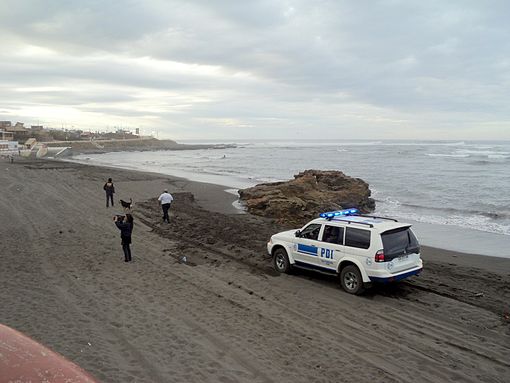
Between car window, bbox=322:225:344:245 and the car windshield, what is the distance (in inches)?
41.0

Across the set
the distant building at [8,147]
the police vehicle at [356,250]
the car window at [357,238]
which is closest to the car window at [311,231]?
the police vehicle at [356,250]

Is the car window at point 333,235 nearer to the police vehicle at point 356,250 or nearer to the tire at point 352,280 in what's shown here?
the police vehicle at point 356,250

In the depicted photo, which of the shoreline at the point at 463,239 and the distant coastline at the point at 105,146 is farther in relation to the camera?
the distant coastline at the point at 105,146

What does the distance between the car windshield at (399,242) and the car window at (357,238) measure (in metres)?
0.36

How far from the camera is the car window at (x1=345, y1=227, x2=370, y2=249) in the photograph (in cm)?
954

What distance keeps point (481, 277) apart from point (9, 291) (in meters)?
11.8

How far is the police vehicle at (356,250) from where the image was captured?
9.34 meters

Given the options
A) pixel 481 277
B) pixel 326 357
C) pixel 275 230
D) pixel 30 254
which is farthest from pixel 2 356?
A: pixel 275 230

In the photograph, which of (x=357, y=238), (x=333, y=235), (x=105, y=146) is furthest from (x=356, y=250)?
(x=105, y=146)

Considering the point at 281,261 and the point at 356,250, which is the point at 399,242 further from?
the point at 281,261

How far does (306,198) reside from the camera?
22359 mm

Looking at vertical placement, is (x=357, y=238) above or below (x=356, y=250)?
above

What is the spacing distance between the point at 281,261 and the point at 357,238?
2.46 metres

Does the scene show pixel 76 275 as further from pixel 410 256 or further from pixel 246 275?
pixel 410 256
